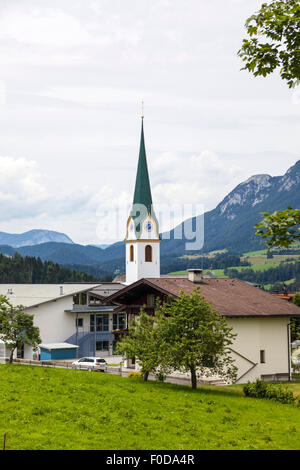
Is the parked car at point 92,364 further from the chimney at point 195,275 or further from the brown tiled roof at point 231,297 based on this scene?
the chimney at point 195,275

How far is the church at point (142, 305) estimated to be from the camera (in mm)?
42469

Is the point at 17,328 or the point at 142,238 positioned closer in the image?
the point at 17,328

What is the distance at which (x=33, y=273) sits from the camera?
176 meters

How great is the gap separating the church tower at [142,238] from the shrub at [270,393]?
51.9 metres

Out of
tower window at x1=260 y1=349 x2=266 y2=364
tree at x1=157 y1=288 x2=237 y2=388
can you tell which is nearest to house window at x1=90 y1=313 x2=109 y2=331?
tower window at x1=260 y1=349 x2=266 y2=364

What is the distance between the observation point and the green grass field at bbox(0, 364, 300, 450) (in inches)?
696

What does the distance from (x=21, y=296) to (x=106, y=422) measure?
5206 centimetres

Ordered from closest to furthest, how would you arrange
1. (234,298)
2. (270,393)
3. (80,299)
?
(270,393) < (234,298) < (80,299)

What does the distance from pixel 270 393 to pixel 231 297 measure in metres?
15.1

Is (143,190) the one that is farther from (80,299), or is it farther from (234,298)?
(234,298)

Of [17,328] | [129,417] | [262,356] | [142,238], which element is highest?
[142,238]

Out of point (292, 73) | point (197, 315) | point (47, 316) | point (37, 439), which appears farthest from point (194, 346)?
point (47, 316)

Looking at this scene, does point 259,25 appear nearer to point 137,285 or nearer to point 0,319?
point 0,319

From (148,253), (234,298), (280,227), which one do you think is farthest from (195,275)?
(280,227)
